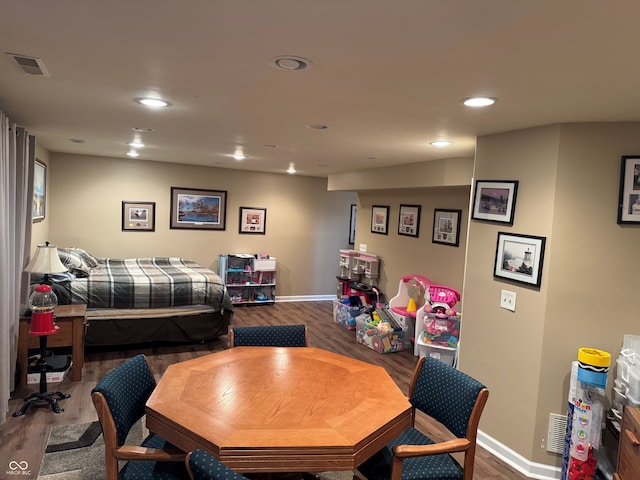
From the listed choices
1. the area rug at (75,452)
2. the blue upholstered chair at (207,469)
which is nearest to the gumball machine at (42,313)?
the area rug at (75,452)

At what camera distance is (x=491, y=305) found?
313cm

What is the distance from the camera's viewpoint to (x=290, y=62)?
5.83ft

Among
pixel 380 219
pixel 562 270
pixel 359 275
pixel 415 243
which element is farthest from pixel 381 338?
pixel 562 270

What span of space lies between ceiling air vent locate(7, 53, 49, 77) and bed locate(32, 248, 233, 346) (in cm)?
286

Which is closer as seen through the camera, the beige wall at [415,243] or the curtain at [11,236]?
the curtain at [11,236]

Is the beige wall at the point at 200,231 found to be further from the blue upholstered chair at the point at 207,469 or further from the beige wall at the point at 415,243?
the blue upholstered chair at the point at 207,469

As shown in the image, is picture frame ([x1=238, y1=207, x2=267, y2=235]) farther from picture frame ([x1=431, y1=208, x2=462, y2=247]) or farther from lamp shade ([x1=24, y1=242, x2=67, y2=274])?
lamp shade ([x1=24, y1=242, x2=67, y2=274])

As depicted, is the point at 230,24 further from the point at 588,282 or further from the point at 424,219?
the point at 424,219

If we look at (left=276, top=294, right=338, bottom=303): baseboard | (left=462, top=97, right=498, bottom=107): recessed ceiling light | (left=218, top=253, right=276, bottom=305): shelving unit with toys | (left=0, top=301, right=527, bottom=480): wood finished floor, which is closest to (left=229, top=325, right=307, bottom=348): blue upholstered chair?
(left=0, top=301, right=527, bottom=480): wood finished floor

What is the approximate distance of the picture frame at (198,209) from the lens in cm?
690

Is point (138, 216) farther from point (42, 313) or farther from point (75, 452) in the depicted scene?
point (75, 452)

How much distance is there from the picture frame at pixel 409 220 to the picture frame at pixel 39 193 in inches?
176

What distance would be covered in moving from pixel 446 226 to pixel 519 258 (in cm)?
228

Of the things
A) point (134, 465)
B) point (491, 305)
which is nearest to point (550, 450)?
point (491, 305)
